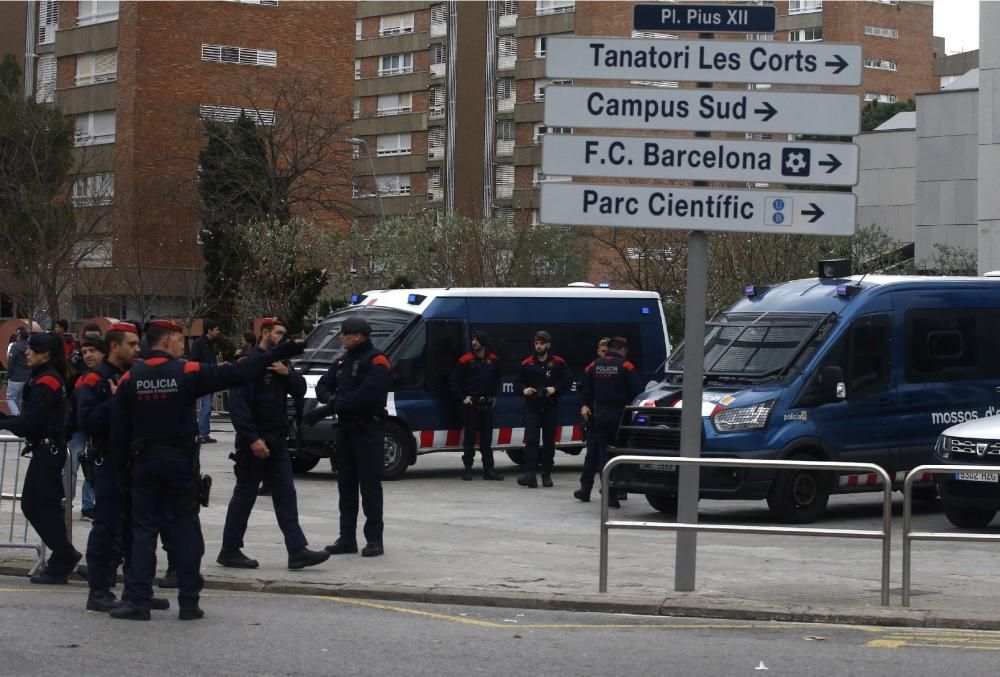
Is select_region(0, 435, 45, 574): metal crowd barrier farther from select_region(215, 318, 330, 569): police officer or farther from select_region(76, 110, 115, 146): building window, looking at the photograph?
select_region(76, 110, 115, 146): building window

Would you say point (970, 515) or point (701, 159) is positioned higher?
point (701, 159)

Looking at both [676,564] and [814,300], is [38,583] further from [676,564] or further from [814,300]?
[814,300]

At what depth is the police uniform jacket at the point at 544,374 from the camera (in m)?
→ 18.3

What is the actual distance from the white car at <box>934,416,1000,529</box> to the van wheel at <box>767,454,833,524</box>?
2.97 ft

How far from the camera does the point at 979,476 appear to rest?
9.78m

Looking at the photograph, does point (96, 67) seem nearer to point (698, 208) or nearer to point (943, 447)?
point (943, 447)

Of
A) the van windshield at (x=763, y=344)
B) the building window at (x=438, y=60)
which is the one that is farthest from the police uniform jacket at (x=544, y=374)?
the building window at (x=438, y=60)

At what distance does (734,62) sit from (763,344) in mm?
6085

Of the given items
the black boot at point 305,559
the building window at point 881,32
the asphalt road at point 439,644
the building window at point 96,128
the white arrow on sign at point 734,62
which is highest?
the building window at point 881,32

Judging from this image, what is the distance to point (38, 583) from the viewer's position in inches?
413

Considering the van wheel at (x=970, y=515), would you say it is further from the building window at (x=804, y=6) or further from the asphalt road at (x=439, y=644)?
the building window at (x=804, y=6)

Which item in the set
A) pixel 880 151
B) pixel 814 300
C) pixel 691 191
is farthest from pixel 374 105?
pixel 691 191

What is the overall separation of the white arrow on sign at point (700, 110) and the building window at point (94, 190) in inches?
Result: 1289

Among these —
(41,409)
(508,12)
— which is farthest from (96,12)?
(41,409)
